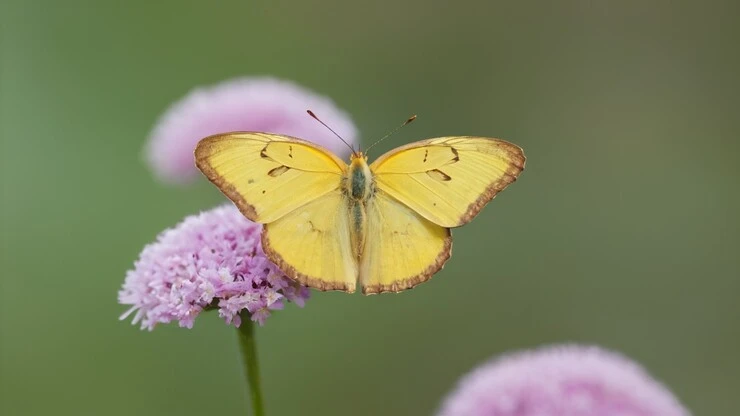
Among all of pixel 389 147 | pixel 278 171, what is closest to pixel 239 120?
pixel 278 171

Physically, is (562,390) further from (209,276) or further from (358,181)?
(209,276)

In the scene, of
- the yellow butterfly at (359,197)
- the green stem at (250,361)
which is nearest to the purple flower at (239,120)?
the yellow butterfly at (359,197)

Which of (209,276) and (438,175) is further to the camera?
(438,175)

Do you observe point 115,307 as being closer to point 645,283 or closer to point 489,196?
point 489,196

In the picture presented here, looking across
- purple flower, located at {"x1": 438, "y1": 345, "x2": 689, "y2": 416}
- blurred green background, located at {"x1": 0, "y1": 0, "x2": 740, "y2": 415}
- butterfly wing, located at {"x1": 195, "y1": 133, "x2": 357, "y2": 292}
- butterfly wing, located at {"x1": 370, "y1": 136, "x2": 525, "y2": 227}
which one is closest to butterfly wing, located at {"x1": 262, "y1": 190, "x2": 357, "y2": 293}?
butterfly wing, located at {"x1": 195, "y1": 133, "x2": 357, "y2": 292}

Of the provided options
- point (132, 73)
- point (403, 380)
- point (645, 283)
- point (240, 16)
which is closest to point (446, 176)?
point (403, 380)

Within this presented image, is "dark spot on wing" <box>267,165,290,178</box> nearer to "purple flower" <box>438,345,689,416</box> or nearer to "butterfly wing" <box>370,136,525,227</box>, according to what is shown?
"butterfly wing" <box>370,136,525,227</box>
